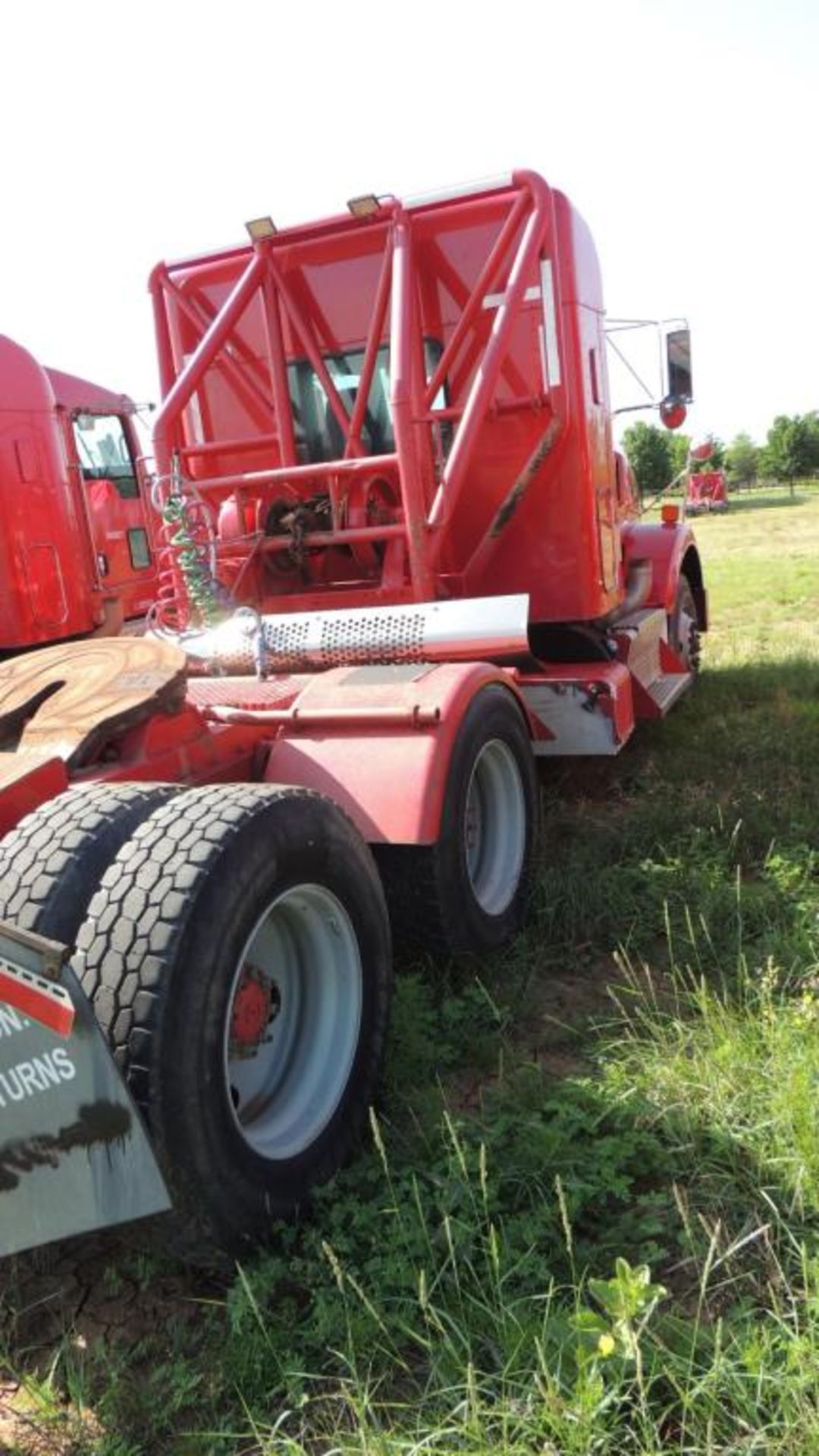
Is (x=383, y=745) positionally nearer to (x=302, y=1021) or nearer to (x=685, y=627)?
(x=302, y=1021)

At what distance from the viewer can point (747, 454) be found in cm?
7950

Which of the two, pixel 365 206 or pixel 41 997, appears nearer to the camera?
pixel 41 997

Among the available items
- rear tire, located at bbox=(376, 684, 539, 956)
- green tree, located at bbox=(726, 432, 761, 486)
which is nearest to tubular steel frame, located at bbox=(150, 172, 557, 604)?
rear tire, located at bbox=(376, 684, 539, 956)

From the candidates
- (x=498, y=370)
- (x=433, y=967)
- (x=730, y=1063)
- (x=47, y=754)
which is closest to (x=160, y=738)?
(x=47, y=754)

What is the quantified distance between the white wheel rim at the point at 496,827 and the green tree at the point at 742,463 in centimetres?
7586

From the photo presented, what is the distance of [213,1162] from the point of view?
85.4 inches

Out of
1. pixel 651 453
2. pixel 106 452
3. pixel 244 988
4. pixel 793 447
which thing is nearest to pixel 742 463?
pixel 793 447

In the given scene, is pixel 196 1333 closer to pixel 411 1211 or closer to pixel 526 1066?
pixel 411 1211

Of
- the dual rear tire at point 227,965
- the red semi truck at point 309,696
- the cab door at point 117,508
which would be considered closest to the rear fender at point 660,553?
the red semi truck at point 309,696

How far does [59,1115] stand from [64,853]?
57 cm

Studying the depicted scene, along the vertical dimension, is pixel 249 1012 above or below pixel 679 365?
below

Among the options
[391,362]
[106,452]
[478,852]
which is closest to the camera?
[478,852]

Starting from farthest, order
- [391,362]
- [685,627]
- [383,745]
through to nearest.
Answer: [685,627], [391,362], [383,745]

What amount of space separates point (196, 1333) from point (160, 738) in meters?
1.56
